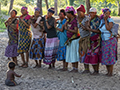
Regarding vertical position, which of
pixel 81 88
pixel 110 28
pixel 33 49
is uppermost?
pixel 110 28

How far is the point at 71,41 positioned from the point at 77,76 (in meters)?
0.96

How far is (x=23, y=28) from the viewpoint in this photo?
5.49 meters

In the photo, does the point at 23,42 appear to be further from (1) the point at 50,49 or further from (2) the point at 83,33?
(2) the point at 83,33

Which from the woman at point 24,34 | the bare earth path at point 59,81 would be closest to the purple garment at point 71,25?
the bare earth path at point 59,81

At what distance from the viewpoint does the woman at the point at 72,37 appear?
493cm

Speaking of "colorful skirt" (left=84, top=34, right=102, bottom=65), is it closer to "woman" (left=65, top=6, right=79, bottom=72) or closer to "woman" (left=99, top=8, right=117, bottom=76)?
"woman" (left=99, top=8, right=117, bottom=76)

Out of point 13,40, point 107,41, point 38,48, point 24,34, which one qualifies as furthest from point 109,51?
point 13,40

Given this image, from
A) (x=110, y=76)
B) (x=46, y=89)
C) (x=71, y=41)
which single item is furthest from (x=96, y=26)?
(x=46, y=89)

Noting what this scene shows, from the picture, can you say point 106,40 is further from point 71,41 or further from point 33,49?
point 33,49

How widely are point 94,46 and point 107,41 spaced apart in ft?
1.14

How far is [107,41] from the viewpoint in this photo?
179 inches

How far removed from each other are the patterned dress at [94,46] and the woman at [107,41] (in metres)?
0.13

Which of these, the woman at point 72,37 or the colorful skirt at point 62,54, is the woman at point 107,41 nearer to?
the woman at point 72,37

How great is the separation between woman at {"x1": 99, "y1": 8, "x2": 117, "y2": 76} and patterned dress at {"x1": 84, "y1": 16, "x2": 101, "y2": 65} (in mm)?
132
